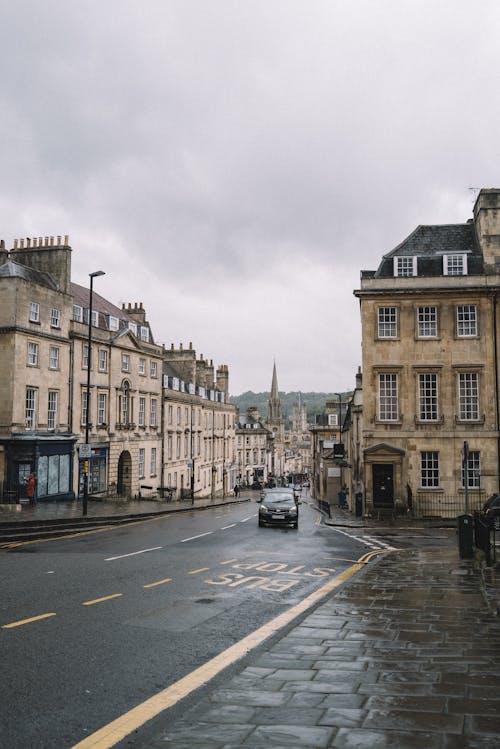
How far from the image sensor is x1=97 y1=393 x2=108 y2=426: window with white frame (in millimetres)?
42594

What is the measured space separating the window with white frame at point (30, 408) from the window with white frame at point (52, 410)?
1.42m

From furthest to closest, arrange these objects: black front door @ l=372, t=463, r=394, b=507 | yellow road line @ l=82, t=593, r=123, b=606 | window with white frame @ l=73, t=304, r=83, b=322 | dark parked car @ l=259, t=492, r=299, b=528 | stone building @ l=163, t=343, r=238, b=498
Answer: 1. stone building @ l=163, t=343, r=238, b=498
2. window with white frame @ l=73, t=304, r=83, b=322
3. black front door @ l=372, t=463, r=394, b=507
4. dark parked car @ l=259, t=492, r=299, b=528
5. yellow road line @ l=82, t=593, r=123, b=606

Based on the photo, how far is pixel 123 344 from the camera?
45.9 metres

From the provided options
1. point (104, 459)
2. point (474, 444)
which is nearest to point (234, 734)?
point (474, 444)

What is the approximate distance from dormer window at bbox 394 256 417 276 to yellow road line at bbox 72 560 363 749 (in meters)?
27.7

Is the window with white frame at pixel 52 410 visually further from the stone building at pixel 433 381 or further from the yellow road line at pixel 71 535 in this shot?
the stone building at pixel 433 381

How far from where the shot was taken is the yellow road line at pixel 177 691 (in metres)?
5.66

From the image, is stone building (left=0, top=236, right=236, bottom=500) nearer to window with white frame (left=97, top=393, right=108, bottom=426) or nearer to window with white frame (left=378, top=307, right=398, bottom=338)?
window with white frame (left=97, top=393, right=108, bottom=426)

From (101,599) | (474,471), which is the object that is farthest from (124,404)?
(101,599)

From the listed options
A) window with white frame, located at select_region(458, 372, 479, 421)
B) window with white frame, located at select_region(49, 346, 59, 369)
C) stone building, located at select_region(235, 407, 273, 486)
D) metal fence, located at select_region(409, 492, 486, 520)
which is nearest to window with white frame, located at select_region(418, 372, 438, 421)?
window with white frame, located at select_region(458, 372, 479, 421)

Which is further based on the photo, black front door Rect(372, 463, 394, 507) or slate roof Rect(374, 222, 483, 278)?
slate roof Rect(374, 222, 483, 278)

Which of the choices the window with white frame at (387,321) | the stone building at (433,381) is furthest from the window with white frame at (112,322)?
the window with white frame at (387,321)

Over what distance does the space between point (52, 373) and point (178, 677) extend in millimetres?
32236

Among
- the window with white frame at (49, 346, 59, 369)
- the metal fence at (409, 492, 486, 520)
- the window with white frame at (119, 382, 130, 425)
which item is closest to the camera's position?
the metal fence at (409, 492, 486, 520)
